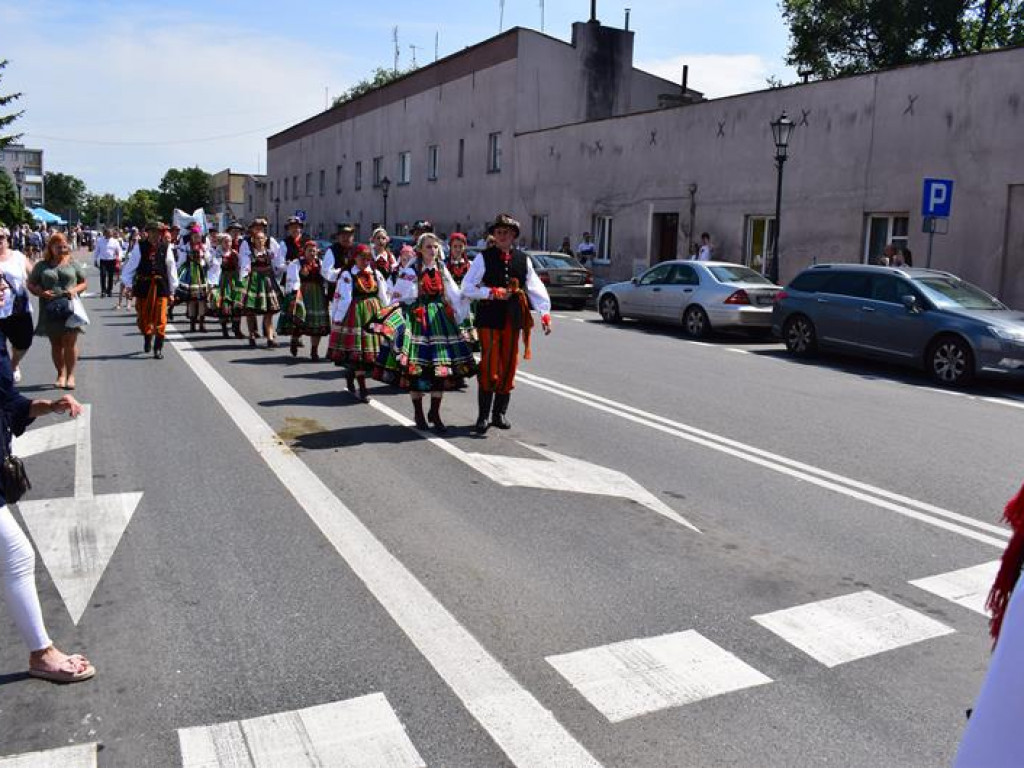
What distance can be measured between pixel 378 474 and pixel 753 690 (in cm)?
381

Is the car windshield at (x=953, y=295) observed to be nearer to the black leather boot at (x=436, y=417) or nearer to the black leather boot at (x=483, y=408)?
the black leather boot at (x=483, y=408)

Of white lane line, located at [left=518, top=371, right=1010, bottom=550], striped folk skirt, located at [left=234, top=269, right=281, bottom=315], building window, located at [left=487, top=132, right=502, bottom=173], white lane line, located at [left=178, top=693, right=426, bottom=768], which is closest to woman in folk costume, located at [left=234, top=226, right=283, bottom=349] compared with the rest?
striped folk skirt, located at [left=234, top=269, right=281, bottom=315]

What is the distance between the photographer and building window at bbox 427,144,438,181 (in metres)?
43.0

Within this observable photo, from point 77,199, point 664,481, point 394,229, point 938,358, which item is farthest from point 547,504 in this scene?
point 77,199

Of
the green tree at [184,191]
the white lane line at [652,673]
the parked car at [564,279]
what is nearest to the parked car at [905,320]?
the parked car at [564,279]

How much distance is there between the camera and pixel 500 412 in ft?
29.1

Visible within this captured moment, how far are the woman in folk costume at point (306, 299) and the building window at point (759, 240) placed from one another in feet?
45.0

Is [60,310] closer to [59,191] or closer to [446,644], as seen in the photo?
[446,644]

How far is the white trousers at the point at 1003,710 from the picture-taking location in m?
1.50

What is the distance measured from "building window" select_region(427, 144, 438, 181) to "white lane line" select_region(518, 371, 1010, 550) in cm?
3381

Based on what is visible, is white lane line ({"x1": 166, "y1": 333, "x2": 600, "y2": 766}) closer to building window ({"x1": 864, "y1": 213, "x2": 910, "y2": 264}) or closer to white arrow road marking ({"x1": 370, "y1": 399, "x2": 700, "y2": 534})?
white arrow road marking ({"x1": 370, "y1": 399, "x2": 700, "y2": 534})

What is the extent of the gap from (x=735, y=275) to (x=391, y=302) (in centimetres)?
1039

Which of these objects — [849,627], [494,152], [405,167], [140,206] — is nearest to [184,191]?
[140,206]

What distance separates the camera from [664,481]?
23.0 feet
